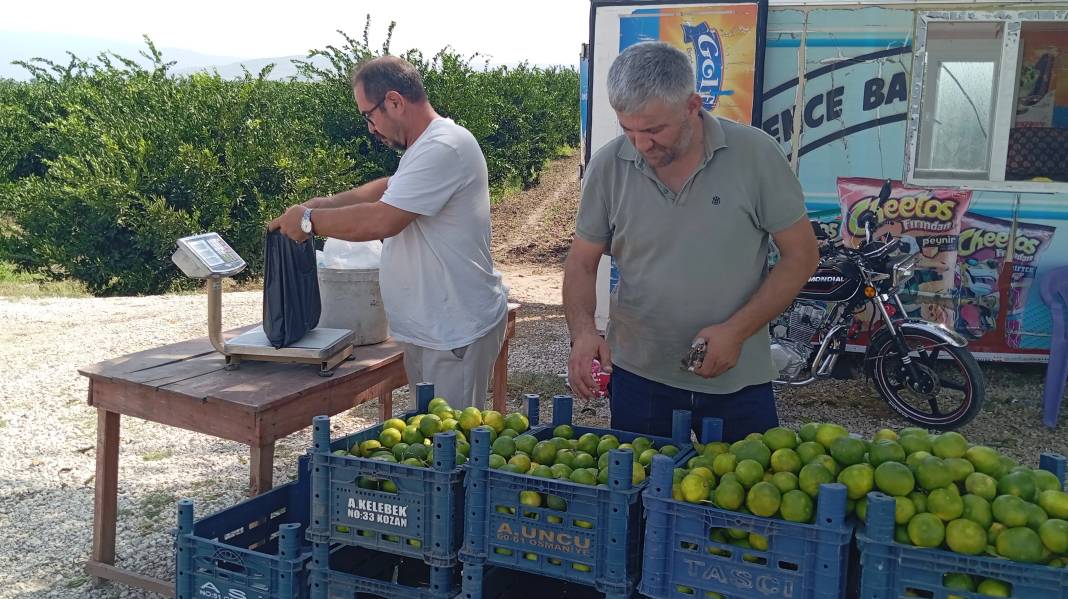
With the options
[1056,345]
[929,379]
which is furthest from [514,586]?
[1056,345]

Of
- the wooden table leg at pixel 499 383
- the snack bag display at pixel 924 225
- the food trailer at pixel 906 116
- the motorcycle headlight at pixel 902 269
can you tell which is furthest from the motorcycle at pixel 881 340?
the wooden table leg at pixel 499 383

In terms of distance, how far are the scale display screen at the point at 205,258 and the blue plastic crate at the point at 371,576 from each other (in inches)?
45.7

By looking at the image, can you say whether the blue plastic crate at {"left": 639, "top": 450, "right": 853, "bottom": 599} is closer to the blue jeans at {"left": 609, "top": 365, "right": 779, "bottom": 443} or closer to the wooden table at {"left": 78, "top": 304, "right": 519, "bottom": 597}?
the blue jeans at {"left": 609, "top": 365, "right": 779, "bottom": 443}

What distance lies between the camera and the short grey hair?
2621mm

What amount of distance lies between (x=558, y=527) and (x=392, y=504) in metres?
0.48

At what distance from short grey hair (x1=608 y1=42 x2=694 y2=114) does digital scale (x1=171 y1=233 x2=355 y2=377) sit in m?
1.55

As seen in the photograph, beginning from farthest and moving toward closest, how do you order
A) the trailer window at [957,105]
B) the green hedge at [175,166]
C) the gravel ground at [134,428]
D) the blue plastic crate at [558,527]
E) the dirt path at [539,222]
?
the dirt path at [539,222] < the green hedge at [175,166] < the trailer window at [957,105] < the gravel ground at [134,428] < the blue plastic crate at [558,527]

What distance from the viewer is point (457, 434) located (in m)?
2.80

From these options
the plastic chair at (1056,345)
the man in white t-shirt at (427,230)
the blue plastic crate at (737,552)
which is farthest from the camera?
the plastic chair at (1056,345)

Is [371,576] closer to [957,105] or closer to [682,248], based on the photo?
[682,248]

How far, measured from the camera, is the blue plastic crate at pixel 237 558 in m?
2.83

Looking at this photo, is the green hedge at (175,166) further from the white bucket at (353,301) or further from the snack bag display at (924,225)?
the white bucket at (353,301)

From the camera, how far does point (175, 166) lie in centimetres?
1231

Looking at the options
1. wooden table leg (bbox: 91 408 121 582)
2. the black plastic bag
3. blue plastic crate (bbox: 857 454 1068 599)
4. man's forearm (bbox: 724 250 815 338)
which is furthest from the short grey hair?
wooden table leg (bbox: 91 408 121 582)
